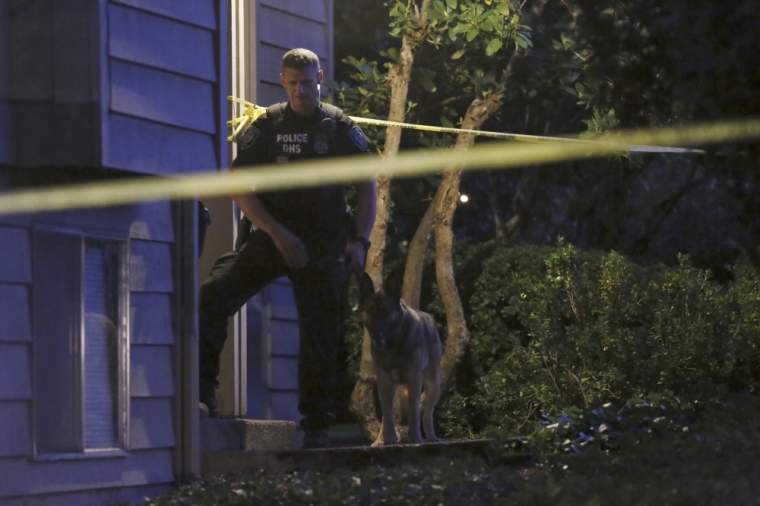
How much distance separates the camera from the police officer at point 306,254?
7.06 m

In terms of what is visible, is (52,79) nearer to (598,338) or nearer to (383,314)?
(383,314)

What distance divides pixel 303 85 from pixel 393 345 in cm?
171

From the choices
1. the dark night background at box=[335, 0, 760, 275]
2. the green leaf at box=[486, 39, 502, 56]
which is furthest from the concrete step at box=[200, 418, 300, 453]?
the green leaf at box=[486, 39, 502, 56]

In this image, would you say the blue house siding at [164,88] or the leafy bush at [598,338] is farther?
the leafy bush at [598,338]

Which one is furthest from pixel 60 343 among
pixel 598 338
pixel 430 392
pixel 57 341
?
pixel 598 338

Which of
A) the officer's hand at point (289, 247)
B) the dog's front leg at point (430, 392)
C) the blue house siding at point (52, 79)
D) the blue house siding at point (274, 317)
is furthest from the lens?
the blue house siding at point (274, 317)

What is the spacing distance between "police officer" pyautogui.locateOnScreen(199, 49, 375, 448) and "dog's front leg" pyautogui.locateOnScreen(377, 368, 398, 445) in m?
0.63

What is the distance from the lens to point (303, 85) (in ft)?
23.0

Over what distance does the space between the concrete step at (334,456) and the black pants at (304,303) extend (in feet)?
1.33

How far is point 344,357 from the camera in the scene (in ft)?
39.1

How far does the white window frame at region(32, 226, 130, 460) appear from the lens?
5883mm

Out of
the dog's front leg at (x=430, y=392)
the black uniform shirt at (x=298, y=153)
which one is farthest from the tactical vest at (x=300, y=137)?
the dog's front leg at (x=430, y=392)

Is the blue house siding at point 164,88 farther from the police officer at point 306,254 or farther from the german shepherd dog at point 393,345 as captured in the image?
the german shepherd dog at point 393,345

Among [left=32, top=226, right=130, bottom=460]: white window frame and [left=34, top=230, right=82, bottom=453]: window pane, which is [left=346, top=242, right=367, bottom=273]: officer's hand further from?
[left=34, top=230, right=82, bottom=453]: window pane
